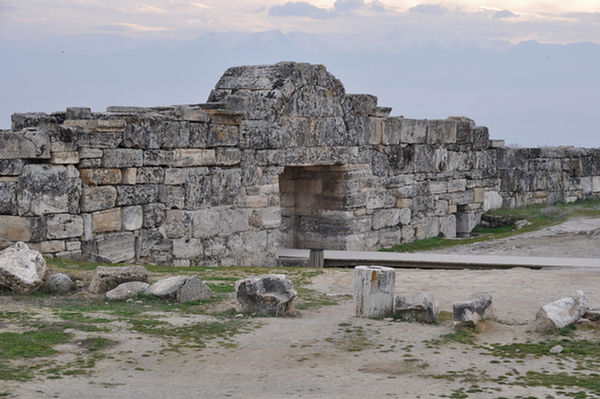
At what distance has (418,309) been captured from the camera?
29.7 feet

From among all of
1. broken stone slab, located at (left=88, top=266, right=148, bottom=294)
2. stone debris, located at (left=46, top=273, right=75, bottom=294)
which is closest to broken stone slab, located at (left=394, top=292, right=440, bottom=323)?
broken stone slab, located at (left=88, top=266, right=148, bottom=294)

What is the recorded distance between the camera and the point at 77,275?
10398 mm

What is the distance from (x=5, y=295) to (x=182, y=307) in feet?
6.37

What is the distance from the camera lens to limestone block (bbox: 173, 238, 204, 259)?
13.5 m

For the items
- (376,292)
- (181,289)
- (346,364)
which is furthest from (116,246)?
(346,364)

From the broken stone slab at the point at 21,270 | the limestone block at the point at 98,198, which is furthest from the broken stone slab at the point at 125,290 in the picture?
the limestone block at the point at 98,198

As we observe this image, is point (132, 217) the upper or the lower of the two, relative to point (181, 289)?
upper

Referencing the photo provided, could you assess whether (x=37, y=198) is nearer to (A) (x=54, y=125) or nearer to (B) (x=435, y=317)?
(A) (x=54, y=125)

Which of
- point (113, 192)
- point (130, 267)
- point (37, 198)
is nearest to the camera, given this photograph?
point (130, 267)

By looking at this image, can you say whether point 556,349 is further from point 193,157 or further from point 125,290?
point 193,157

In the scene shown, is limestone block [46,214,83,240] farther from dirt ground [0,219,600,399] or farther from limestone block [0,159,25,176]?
dirt ground [0,219,600,399]

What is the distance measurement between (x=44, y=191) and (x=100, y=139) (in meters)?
1.11

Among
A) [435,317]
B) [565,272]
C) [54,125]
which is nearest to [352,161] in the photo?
[565,272]

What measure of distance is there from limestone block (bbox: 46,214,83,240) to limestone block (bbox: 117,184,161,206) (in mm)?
787
